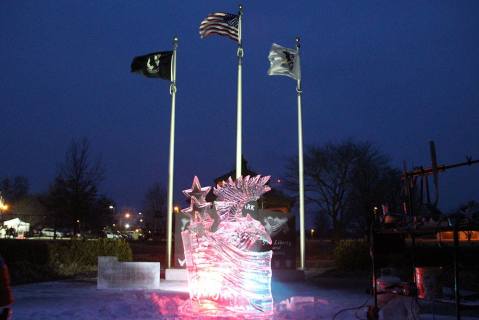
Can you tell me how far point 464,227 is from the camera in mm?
7641

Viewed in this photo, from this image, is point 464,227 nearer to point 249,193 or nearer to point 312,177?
point 249,193

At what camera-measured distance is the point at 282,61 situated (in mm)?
19719

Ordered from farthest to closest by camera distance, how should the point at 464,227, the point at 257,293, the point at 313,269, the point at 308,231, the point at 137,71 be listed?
the point at 308,231
the point at 313,269
the point at 137,71
the point at 257,293
the point at 464,227

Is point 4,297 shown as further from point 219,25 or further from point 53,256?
point 53,256

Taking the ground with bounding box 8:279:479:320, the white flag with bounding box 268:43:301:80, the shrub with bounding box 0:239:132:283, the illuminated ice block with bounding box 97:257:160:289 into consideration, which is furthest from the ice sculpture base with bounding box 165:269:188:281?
the white flag with bounding box 268:43:301:80

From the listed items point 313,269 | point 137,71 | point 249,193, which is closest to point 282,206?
point 313,269

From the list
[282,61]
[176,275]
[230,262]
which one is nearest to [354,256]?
[176,275]

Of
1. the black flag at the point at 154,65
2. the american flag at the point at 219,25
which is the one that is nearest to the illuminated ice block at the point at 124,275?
the black flag at the point at 154,65

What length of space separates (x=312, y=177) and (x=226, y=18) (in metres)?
26.1

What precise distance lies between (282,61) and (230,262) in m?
10.7

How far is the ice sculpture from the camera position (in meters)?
11.0

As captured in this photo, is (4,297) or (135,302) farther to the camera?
(135,302)

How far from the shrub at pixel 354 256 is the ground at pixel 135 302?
6264 mm

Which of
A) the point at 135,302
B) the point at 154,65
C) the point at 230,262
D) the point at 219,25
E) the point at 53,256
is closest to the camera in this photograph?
the point at 230,262
